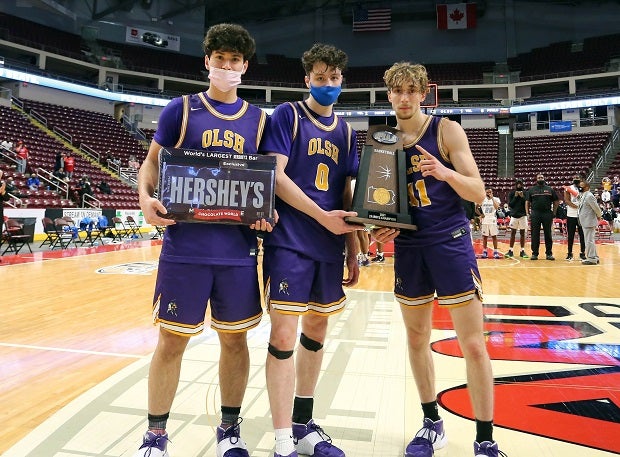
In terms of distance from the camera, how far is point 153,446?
1.71 metres

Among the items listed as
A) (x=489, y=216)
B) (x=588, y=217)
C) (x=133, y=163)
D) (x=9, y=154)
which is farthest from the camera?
(x=133, y=163)

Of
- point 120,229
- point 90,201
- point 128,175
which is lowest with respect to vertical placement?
point 120,229

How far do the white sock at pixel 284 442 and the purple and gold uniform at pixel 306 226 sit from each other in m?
0.47

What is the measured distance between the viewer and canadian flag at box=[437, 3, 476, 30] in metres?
29.1

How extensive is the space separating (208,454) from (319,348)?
0.66 m

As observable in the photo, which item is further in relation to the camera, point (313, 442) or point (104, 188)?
point (104, 188)

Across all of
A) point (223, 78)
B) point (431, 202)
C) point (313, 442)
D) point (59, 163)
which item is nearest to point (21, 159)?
point (59, 163)

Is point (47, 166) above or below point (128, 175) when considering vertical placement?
below

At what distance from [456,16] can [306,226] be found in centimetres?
3266

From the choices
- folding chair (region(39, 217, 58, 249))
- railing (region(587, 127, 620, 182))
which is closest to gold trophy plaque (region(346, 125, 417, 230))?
folding chair (region(39, 217, 58, 249))

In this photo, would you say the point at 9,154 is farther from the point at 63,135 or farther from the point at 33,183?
the point at 63,135

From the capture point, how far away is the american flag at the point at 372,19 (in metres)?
29.6

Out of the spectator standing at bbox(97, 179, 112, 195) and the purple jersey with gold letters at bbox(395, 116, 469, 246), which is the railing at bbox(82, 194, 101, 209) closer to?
the spectator standing at bbox(97, 179, 112, 195)

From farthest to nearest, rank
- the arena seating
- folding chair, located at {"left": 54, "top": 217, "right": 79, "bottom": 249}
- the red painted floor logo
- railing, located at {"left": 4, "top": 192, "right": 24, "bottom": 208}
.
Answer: the arena seating
railing, located at {"left": 4, "top": 192, "right": 24, "bottom": 208}
folding chair, located at {"left": 54, "top": 217, "right": 79, "bottom": 249}
the red painted floor logo
